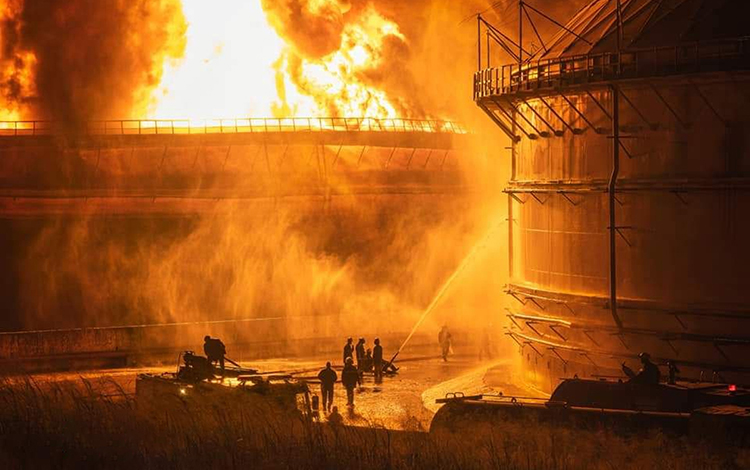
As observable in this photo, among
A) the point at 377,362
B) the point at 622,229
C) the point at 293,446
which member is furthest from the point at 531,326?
the point at 293,446

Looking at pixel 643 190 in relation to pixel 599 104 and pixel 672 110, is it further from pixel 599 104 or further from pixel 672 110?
pixel 599 104

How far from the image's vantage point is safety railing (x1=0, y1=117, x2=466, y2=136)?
59094 millimetres

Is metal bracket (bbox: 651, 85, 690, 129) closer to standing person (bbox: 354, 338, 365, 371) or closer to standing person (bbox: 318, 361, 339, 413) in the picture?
standing person (bbox: 318, 361, 339, 413)

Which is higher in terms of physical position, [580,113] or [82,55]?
[82,55]

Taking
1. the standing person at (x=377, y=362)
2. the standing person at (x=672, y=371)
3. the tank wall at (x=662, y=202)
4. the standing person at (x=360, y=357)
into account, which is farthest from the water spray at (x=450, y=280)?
the standing person at (x=672, y=371)

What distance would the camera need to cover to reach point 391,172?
63.9 metres

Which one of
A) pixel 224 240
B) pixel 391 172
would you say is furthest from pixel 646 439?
pixel 391 172

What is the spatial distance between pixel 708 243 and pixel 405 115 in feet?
119

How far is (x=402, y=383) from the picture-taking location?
1612 inches

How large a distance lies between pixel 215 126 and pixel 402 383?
23.6 meters

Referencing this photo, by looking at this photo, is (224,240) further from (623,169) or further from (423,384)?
(623,169)

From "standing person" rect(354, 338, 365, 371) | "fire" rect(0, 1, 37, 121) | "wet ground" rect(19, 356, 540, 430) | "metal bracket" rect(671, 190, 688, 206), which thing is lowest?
"wet ground" rect(19, 356, 540, 430)

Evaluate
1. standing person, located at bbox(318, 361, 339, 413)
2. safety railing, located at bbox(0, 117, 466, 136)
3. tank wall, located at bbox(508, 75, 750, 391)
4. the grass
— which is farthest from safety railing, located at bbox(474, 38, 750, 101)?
safety railing, located at bbox(0, 117, 466, 136)

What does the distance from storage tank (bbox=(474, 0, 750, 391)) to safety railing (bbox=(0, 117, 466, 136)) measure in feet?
77.5
